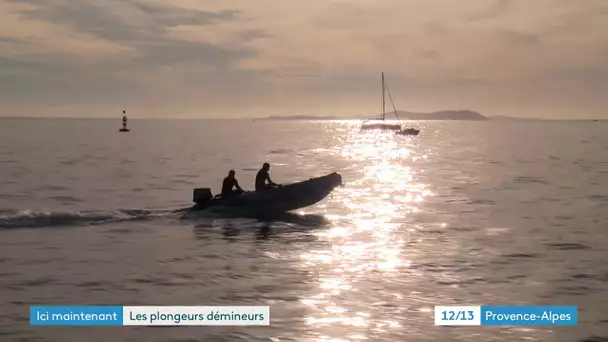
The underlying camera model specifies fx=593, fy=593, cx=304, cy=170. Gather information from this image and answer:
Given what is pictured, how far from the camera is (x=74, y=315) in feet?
34.7

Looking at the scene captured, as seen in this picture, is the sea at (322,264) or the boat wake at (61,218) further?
the boat wake at (61,218)

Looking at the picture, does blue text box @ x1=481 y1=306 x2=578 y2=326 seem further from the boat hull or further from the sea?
the boat hull

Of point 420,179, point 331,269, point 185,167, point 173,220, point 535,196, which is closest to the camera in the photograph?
point 331,269

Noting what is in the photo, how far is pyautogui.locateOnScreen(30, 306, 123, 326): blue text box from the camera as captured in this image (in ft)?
33.9

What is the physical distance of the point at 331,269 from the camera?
16.2 metres

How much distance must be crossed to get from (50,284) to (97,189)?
26172mm

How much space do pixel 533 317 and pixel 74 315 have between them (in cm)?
862

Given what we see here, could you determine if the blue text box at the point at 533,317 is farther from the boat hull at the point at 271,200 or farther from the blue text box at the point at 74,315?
the boat hull at the point at 271,200

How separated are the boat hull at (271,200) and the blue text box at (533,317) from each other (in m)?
14.0

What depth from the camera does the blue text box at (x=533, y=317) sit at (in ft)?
36.9

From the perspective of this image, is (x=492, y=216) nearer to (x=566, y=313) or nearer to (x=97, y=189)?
(x=566, y=313)

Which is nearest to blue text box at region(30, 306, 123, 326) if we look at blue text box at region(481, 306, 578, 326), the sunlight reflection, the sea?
the sea

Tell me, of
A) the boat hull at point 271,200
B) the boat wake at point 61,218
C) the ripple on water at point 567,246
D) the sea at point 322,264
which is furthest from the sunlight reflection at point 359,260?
the boat wake at point 61,218

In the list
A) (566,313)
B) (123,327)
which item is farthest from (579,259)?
(123,327)
